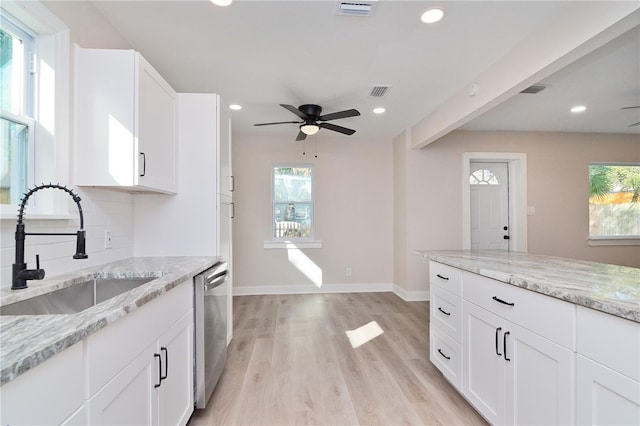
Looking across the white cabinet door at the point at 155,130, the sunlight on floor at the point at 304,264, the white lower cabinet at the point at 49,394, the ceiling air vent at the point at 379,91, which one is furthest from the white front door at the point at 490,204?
the white lower cabinet at the point at 49,394

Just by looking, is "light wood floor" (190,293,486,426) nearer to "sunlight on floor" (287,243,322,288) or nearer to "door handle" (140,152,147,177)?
"sunlight on floor" (287,243,322,288)

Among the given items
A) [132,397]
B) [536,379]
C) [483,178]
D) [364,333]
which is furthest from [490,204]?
[132,397]

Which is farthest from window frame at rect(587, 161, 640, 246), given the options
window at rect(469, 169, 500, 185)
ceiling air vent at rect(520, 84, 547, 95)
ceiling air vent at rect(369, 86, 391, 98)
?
ceiling air vent at rect(369, 86, 391, 98)

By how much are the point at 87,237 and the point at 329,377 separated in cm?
190

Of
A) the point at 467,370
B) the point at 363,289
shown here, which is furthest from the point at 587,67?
the point at 363,289

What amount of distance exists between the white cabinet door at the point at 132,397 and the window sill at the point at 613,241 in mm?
6139

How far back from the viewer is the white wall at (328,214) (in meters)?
4.88

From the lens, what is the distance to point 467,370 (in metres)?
1.87

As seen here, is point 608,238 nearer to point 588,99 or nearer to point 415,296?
point 588,99

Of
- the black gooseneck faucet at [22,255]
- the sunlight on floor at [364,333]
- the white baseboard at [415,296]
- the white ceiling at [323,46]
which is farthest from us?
the white baseboard at [415,296]

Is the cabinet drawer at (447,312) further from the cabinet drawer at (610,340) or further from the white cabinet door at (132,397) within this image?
the white cabinet door at (132,397)

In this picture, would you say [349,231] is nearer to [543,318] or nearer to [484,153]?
[484,153]

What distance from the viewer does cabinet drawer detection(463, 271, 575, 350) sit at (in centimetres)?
120

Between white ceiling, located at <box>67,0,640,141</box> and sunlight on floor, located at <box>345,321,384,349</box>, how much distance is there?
2.55m
